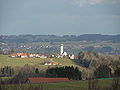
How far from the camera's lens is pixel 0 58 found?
5674 inches

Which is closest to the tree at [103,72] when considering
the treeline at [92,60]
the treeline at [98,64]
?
the treeline at [98,64]

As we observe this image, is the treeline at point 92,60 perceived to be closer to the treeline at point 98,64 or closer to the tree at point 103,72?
the treeline at point 98,64

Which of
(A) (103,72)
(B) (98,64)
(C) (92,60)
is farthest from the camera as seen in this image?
(C) (92,60)

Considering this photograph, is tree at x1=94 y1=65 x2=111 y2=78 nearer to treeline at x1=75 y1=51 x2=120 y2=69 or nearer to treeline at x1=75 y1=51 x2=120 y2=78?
treeline at x1=75 y1=51 x2=120 y2=78

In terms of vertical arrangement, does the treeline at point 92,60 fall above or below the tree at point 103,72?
above

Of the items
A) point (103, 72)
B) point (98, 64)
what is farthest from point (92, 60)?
point (103, 72)

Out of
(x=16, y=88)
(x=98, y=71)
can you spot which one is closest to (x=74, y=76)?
(x=98, y=71)

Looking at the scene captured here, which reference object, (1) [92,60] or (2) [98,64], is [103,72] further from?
(1) [92,60]

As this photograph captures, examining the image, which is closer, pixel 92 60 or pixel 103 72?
pixel 103 72

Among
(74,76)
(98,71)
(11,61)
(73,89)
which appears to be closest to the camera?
(73,89)

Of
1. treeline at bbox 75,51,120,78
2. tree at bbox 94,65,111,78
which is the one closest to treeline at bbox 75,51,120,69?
treeline at bbox 75,51,120,78

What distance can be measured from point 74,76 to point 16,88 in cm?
3599

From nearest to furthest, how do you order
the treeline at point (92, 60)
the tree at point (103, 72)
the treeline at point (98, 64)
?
the tree at point (103, 72), the treeline at point (98, 64), the treeline at point (92, 60)

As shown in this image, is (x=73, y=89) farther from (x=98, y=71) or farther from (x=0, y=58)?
(x=0, y=58)
